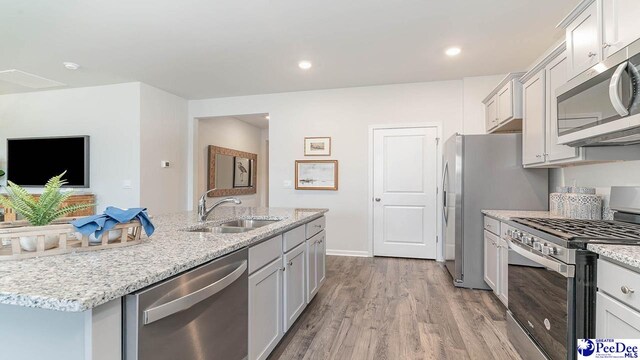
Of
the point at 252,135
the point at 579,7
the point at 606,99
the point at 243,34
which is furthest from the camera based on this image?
the point at 252,135

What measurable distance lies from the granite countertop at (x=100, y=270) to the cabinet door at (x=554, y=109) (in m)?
2.31

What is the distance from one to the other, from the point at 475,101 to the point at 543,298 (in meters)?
3.04

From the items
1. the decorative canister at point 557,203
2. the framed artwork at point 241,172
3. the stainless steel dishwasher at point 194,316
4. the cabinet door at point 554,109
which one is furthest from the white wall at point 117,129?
the decorative canister at point 557,203

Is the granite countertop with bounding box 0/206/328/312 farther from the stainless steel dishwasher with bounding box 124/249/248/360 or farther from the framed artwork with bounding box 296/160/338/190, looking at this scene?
the framed artwork with bounding box 296/160/338/190

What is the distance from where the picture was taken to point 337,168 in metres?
4.60

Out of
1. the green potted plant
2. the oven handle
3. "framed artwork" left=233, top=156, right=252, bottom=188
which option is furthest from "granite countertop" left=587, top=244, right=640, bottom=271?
"framed artwork" left=233, top=156, right=252, bottom=188

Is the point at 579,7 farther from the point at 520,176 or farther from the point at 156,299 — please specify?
Answer: the point at 156,299

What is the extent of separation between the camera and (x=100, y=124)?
Result: 4.54m

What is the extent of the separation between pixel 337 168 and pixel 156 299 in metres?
3.77

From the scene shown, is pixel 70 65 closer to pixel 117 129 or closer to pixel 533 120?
pixel 117 129

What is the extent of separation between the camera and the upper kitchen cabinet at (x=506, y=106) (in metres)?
2.96

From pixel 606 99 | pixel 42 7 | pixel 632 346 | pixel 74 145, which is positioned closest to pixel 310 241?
pixel 632 346

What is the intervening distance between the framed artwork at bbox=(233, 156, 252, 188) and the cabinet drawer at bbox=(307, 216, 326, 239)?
3.88 m

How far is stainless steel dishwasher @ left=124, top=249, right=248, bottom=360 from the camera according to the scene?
2.97 feet
